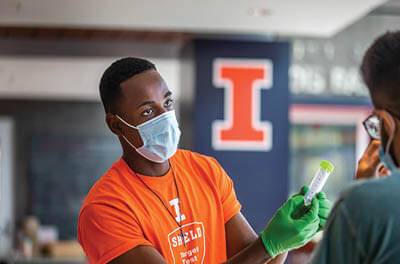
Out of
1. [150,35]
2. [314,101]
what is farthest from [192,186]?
[314,101]

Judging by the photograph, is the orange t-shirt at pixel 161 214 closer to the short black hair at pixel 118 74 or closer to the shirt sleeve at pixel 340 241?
the short black hair at pixel 118 74

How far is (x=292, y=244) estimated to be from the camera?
1.47 metres

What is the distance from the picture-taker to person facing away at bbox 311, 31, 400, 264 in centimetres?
91

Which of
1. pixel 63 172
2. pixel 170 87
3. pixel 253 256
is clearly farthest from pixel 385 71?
pixel 63 172

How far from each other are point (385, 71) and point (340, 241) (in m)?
0.30

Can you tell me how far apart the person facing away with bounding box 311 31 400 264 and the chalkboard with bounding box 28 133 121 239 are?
7.23 metres

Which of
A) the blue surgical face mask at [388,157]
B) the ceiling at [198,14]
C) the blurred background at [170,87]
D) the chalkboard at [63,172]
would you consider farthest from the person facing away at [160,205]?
the chalkboard at [63,172]

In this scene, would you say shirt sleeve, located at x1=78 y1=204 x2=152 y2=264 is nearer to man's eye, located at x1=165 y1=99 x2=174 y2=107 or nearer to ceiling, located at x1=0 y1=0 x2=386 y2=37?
man's eye, located at x1=165 y1=99 x2=174 y2=107

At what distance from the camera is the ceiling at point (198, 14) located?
3.63 meters

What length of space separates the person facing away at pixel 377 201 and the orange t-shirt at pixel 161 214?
0.60 meters

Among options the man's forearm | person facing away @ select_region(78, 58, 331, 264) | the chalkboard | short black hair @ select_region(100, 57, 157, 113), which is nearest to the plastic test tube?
person facing away @ select_region(78, 58, 331, 264)

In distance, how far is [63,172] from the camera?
8.04 meters

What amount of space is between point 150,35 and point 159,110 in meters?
3.70

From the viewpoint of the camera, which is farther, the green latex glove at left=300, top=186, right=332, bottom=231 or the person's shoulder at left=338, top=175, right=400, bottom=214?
the green latex glove at left=300, top=186, right=332, bottom=231
